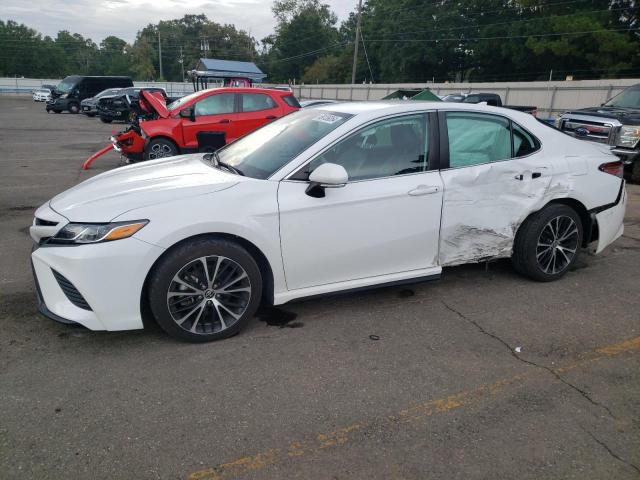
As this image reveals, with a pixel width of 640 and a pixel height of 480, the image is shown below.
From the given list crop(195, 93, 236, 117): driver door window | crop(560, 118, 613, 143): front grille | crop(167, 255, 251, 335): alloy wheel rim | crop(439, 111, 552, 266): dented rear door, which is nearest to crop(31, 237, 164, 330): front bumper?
crop(167, 255, 251, 335): alloy wheel rim

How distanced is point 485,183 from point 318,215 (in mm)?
1520

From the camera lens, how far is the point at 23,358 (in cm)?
318

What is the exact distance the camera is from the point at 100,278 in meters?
3.04

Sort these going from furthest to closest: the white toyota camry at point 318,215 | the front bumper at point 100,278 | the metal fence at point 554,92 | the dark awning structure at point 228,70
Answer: the dark awning structure at point 228,70, the metal fence at point 554,92, the white toyota camry at point 318,215, the front bumper at point 100,278

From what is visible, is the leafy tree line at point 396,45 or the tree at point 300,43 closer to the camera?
the leafy tree line at point 396,45

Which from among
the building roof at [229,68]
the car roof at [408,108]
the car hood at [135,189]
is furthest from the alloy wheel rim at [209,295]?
the building roof at [229,68]

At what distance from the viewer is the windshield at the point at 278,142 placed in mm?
3670

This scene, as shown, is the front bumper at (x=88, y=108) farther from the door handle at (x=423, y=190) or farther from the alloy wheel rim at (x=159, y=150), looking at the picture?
the door handle at (x=423, y=190)

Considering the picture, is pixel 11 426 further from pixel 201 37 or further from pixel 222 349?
pixel 201 37

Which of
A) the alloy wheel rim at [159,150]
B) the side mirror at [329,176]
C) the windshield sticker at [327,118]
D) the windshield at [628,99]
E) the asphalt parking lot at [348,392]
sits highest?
the windshield at [628,99]

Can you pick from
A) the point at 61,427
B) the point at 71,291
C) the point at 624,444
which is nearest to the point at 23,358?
the point at 71,291

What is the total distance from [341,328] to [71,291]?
1845 millimetres

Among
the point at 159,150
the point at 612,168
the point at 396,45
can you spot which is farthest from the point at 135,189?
Answer: the point at 396,45

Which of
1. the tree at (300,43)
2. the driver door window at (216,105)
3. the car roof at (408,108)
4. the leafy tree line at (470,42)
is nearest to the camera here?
the car roof at (408,108)
